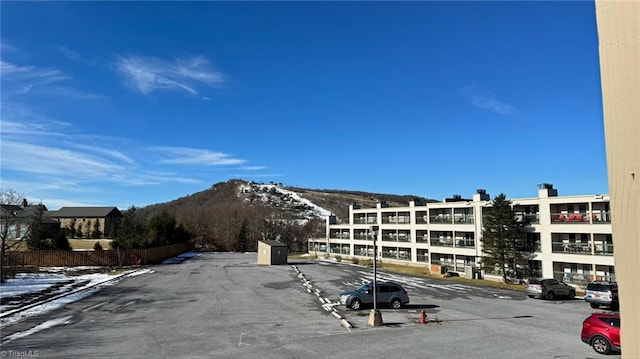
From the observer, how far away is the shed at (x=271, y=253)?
68.1m

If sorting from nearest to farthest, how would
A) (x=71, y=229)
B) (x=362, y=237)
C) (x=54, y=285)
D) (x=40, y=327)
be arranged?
(x=40, y=327)
(x=54, y=285)
(x=362, y=237)
(x=71, y=229)

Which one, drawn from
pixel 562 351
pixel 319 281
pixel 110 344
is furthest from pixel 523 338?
pixel 319 281

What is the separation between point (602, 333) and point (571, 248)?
29.3 meters

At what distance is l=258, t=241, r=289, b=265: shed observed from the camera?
224 feet

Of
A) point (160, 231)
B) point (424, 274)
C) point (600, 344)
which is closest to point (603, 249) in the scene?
point (424, 274)

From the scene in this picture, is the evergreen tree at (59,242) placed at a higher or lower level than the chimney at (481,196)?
lower

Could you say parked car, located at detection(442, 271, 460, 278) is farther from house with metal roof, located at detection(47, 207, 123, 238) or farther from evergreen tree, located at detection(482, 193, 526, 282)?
house with metal roof, located at detection(47, 207, 123, 238)

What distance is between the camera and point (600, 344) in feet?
59.3

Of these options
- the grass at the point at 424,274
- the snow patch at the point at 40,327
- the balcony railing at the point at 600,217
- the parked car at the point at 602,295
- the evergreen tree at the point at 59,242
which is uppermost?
the balcony railing at the point at 600,217

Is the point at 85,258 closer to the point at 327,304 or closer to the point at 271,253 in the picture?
the point at 271,253

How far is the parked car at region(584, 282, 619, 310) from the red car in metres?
15.7

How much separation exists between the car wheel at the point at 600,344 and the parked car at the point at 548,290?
65.1 feet

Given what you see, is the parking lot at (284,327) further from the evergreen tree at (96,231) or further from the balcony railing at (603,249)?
the evergreen tree at (96,231)

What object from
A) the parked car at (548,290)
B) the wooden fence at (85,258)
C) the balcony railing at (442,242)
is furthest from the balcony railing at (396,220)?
the wooden fence at (85,258)
